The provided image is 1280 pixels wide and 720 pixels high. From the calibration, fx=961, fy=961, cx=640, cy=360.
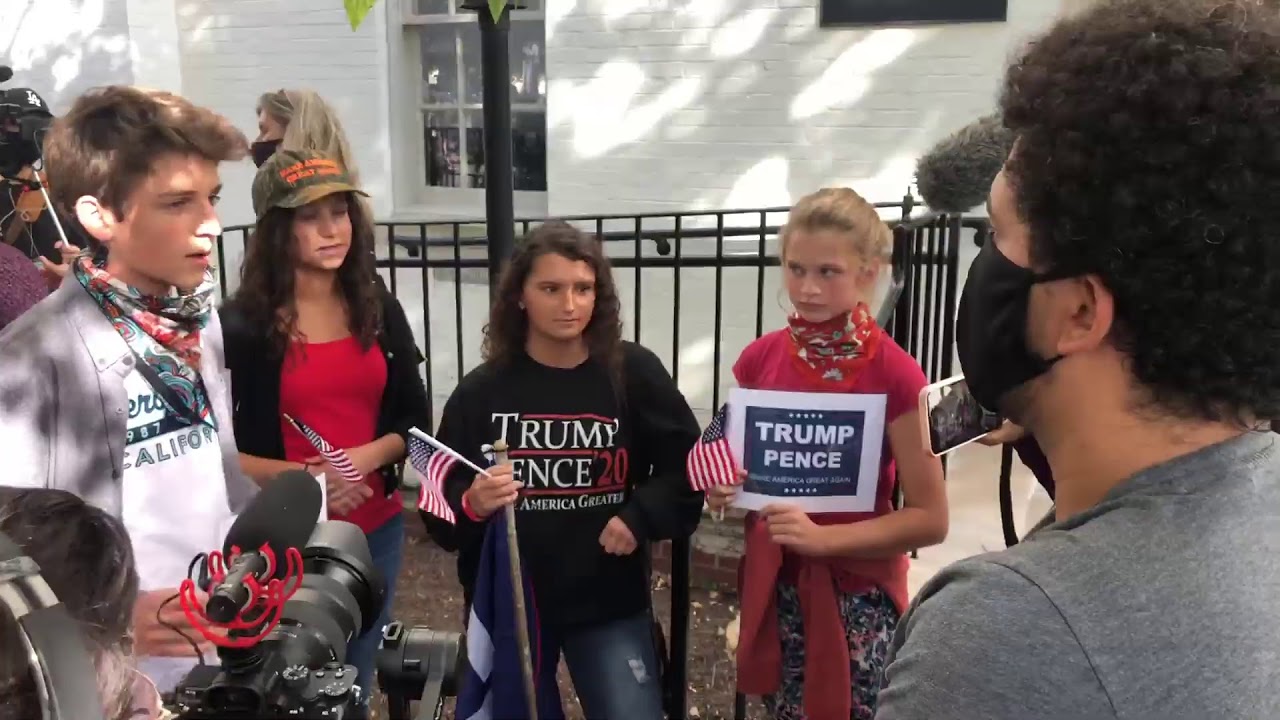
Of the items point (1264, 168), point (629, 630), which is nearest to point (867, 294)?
point (629, 630)

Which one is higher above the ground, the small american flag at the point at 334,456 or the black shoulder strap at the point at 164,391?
the black shoulder strap at the point at 164,391

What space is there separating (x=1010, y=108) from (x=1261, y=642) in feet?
1.90

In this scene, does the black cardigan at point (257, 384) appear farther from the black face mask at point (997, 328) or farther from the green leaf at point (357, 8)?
the black face mask at point (997, 328)

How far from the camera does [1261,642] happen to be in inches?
34.0

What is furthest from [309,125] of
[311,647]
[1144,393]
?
[1144,393]

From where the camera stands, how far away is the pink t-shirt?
2.22 metres

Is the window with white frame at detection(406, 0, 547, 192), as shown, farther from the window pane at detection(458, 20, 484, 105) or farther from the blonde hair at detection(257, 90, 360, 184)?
the blonde hair at detection(257, 90, 360, 184)

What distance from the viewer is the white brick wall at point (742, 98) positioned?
16.0ft

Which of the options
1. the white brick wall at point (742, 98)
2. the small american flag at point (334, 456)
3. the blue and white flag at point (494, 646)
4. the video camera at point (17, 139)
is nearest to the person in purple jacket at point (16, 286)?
the small american flag at point (334, 456)

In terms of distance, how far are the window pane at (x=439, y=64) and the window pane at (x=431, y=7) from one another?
9 centimetres

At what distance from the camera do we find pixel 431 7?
605cm

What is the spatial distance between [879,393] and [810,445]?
0.20 meters

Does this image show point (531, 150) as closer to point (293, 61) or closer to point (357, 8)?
point (293, 61)

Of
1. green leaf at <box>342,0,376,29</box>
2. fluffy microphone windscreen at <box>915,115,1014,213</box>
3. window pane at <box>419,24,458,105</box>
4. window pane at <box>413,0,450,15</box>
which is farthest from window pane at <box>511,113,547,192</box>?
green leaf at <box>342,0,376,29</box>
